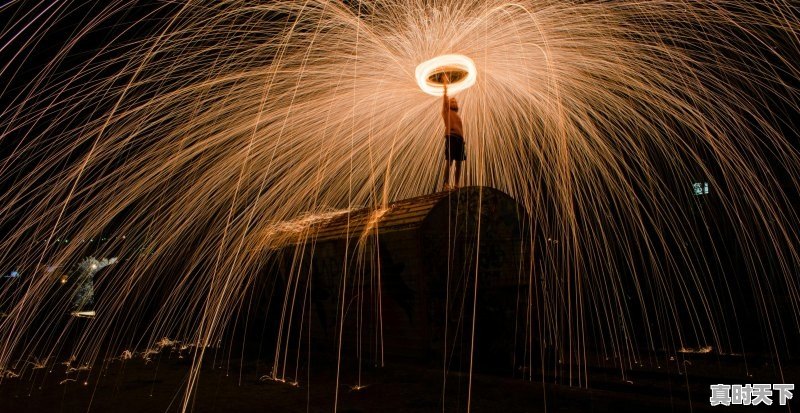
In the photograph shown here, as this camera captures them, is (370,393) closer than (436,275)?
Yes

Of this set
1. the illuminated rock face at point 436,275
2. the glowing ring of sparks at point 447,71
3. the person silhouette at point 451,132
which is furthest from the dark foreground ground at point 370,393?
the glowing ring of sparks at point 447,71

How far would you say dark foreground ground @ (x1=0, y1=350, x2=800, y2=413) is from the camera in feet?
15.1

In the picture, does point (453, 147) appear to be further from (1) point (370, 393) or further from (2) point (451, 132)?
(1) point (370, 393)

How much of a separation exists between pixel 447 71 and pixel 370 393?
4287 millimetres

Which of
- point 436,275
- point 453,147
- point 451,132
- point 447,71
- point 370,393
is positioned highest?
point 447,71

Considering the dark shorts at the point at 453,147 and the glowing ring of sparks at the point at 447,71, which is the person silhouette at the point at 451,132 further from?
the glowing ring of sparks at the point at 447,71

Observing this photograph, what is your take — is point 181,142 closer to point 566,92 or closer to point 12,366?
point 12,366

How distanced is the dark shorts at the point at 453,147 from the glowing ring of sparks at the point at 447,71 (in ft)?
2.54

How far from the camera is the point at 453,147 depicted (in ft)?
22.3

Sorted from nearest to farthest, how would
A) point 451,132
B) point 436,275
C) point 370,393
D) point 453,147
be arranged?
1. point 370,393
2. point 436,275
3. point 451,132
4. point 453,147

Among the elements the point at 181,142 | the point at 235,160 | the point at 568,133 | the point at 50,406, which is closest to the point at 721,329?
the point at 568,133

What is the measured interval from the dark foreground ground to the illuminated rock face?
0.54 meters

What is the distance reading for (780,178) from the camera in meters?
15.6

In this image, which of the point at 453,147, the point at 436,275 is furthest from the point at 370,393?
the point at 453,147
